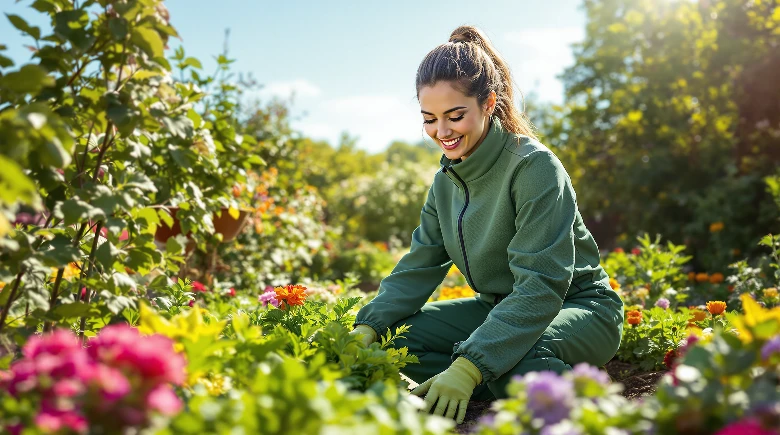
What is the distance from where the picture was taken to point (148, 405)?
925mm

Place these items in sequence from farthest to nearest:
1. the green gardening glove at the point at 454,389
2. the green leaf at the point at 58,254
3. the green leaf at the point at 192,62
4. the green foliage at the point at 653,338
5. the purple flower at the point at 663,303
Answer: the purple flower at the point at 663,303, the green foliage at the point at 653,338, the green leaf at the point at 192,62, the green gardening glove at the point at 454,389, the green leaf at the point at 58,254

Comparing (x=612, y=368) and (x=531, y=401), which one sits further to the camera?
(x=612, y=368)

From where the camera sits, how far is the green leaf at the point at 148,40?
56.4 inches

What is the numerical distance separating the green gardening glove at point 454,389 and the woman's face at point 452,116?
774 millimetres

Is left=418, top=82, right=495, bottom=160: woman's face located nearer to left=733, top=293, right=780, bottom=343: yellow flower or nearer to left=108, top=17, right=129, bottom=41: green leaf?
left=108, top=17, right=129, bottom=41: green leaf

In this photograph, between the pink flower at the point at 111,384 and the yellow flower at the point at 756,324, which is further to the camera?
the yellow flower at the point at 756,324

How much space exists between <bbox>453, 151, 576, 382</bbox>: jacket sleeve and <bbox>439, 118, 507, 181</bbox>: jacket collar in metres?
0.17

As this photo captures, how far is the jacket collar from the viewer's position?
7.47 feet

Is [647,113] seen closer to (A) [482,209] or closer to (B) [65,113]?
(A) [482,209]

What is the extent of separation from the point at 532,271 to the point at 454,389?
0.43m

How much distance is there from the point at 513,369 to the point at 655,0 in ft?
18.0

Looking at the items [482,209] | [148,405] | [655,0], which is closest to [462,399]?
[482,209]

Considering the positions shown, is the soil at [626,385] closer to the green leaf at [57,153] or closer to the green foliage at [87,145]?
the green foliage at [87,145]

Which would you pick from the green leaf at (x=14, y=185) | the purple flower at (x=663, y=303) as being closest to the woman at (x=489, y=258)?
the purple flower at (x=663, y=303)
